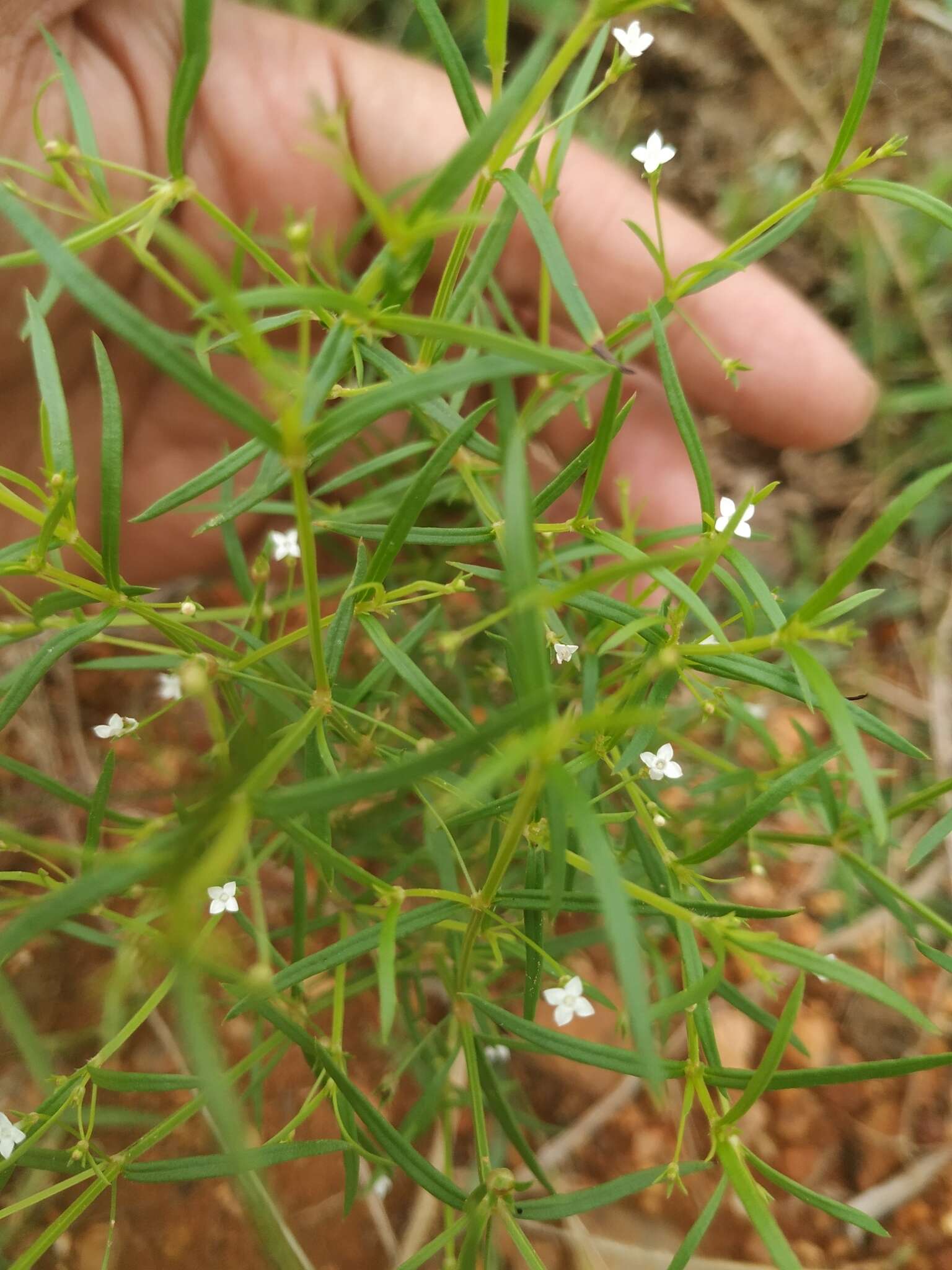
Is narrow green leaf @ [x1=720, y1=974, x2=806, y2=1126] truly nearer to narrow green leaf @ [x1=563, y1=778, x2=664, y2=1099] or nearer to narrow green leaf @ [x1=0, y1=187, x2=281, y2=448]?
narrow green leaf @ [x1=563, y1=778, x2=664, y2=1099]

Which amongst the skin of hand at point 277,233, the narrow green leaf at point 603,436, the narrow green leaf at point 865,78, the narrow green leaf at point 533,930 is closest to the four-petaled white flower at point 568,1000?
the narrow green leaf at point 533,930

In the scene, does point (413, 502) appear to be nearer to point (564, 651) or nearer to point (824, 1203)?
point (564, 651)

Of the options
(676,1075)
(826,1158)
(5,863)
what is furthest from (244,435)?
(826,1158)

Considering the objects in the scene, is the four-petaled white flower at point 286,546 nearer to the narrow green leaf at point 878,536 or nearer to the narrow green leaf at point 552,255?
the narrow green leaf at point 552,255

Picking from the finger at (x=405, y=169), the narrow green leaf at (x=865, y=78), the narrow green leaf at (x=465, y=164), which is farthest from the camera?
the finger at (x=405, y=169)

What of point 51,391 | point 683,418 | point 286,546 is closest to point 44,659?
point 51,391

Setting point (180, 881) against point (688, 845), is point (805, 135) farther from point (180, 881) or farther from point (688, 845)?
point (180, 881)
